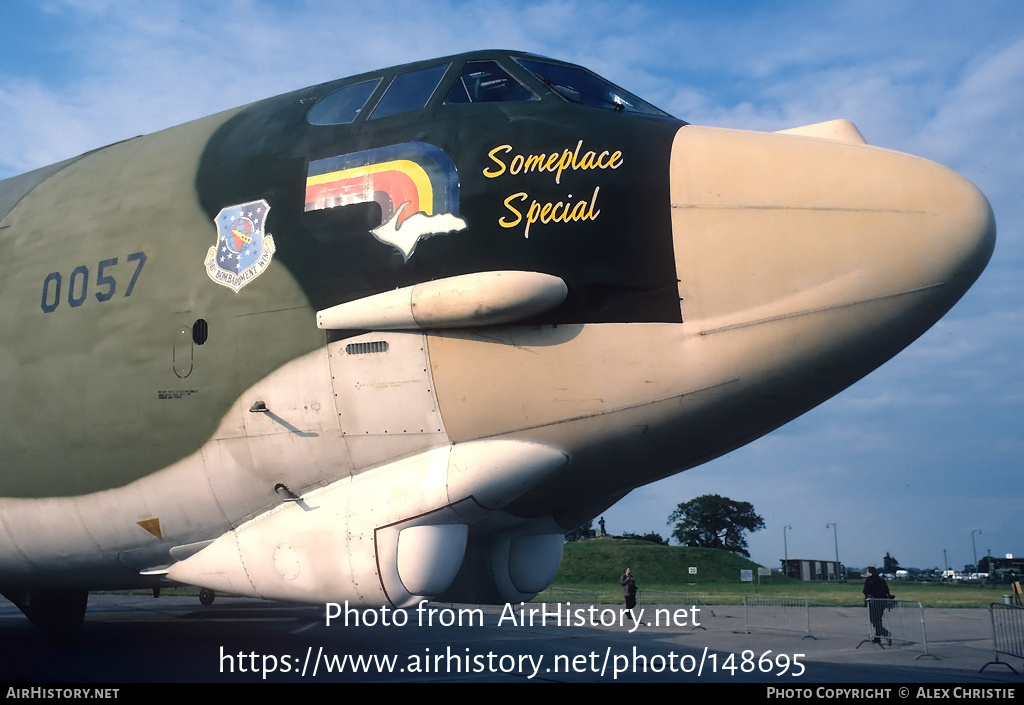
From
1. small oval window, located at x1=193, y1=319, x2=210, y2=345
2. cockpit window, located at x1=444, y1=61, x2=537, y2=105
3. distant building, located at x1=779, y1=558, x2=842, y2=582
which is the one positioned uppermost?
cockpit window, located at x1=444, y1=61, x2=537, y2=105

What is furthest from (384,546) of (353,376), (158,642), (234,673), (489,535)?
(158,642)

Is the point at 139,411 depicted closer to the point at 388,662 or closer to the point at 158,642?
the point at 388,662

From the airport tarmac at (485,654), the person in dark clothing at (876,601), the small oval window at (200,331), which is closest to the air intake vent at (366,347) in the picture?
the small oval window at (200,331)

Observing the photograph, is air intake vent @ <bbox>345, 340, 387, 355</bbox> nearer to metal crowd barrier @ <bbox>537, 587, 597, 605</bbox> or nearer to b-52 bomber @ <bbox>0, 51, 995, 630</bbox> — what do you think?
b-52 bomber @ <bbox>0, 51, 995, 630</bbox>

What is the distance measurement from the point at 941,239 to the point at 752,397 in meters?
1.67

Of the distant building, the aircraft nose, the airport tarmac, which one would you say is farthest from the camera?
the distant building

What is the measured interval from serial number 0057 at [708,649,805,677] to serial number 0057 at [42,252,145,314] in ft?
26.9

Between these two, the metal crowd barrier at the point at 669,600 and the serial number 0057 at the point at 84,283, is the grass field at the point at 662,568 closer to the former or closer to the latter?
the metal crowd barrier at the point at 669,600

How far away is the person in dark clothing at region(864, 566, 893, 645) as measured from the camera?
48.9 ft

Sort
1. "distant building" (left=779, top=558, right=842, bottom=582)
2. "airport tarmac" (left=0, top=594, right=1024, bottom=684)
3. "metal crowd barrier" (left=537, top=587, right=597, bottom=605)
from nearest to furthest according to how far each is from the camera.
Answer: "airport tarmac" (left=0, top=594, right=1024, bottom=684) → "metal crowd barrier" (left=537, top=587, right=597, bottom=605) → "distant building" (left=779, top=558, right=842, bottom=582)

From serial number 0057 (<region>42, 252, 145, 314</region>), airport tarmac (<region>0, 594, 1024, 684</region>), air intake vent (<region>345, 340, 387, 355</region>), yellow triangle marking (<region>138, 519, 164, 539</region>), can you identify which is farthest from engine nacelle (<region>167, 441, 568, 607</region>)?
serial number 0057 (<region>42, 252, 145, 314</region>)

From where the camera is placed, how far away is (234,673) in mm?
10359

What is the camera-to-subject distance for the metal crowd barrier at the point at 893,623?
48.9ft

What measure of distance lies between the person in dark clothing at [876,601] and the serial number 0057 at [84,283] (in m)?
13.2
